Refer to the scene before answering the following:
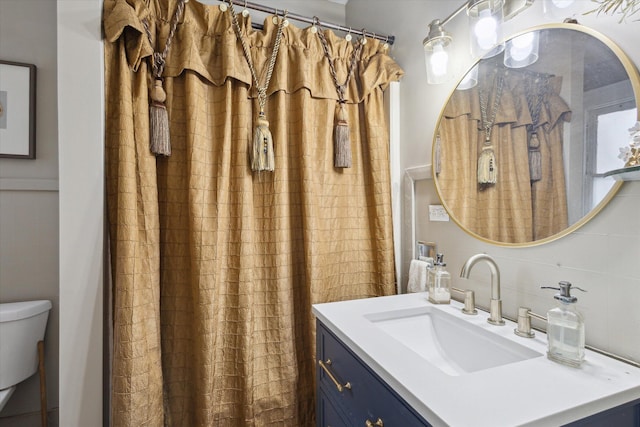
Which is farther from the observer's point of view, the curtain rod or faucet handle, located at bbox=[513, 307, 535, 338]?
the curtain rod

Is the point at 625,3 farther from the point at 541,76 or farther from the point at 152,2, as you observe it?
the point at 152,2

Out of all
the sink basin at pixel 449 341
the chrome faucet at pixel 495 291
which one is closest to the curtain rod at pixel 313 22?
the chrome faucet at pixel 495 291

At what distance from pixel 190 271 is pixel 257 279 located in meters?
0.29

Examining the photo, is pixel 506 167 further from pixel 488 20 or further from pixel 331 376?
pixel 331 376

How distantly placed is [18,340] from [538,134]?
2.22 meters

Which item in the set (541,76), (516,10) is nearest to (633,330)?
(541,76)

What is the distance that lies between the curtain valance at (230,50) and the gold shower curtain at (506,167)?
493 mm

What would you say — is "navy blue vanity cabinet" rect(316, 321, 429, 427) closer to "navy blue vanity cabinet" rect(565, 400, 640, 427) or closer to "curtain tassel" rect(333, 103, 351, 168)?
"navy blue vanity cabinet" rect(565, 400, 640, 427)

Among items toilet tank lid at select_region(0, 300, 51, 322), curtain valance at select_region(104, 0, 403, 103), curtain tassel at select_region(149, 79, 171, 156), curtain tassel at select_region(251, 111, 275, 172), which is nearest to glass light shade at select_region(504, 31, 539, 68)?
curtain valance at select_region(104, 0, 403, 103)

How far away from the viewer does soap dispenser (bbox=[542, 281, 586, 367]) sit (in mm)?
689

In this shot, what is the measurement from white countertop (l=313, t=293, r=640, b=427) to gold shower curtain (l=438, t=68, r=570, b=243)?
35cm

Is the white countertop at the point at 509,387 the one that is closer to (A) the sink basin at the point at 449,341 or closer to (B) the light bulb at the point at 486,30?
(A) the sink basin at the point at 449,341

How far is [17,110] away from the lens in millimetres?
1481

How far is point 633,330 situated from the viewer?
713mm
